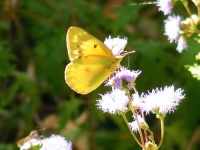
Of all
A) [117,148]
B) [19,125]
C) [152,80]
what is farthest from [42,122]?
[152,80]

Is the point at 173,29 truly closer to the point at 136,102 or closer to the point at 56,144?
the point at 136,102

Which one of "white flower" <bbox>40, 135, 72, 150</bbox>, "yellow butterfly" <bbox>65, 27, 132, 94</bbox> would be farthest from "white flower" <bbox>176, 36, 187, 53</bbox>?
"white flower" <bbox>40, 135, 72, 150</bbox>

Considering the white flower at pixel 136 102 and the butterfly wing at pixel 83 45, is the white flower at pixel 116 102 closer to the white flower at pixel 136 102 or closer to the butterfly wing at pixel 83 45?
the white flower at pixel 136 102

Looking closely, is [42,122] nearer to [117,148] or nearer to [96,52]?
[117,148]

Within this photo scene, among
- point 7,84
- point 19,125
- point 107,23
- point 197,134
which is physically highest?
point 107,23

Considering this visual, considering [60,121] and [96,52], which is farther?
[60,121]

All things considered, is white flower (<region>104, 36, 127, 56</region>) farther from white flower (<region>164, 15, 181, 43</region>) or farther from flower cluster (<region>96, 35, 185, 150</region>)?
white flower (<region>164, 15, 181, 43</region>)

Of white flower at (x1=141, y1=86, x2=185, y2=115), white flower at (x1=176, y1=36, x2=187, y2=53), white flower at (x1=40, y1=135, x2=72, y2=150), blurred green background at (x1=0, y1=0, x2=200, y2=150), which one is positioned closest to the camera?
white flower at (x1=141, y1=86, x2=185, y2=115)

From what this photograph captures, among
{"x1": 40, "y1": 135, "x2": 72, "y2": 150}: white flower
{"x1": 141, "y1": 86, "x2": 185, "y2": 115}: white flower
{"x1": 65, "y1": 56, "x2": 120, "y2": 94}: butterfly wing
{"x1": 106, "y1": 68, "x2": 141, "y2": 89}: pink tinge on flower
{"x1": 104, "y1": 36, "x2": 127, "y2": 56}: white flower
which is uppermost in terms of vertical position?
{"x1": 104, "y1": 36, "x2": 127, "y2": 56}: white flower
